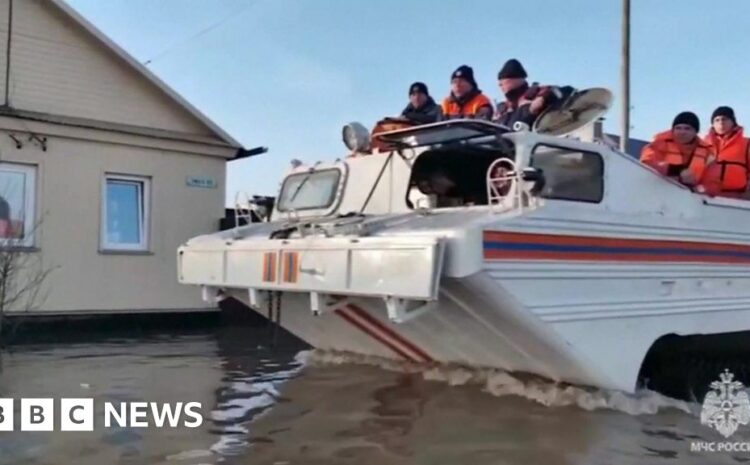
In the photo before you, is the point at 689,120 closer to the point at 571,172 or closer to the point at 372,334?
the point at 571,172

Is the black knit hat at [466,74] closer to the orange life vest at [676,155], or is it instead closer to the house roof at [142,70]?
the orange life vest at [676,155]

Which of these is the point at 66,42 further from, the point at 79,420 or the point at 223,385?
the point at 79,420

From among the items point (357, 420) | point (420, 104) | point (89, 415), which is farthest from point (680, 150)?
point (89, 415)

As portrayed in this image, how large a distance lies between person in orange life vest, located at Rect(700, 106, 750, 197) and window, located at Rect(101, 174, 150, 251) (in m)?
7.37

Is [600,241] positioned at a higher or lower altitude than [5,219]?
lower

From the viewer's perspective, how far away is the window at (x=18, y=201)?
10656 mm

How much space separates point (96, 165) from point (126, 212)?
81 centimetres

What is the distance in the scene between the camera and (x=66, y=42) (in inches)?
457

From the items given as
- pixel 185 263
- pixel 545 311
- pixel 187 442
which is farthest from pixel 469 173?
pixel 187 442

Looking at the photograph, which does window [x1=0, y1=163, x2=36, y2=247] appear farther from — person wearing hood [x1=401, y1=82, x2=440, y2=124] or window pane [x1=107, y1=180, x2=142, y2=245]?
person wearing hood [x1=401, y1=82, x2=440, y2=124]


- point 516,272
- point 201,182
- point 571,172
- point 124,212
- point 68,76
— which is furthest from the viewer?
point 201,182

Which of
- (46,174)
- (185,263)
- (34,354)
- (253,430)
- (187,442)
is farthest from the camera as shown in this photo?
(46,174)

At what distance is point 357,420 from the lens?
18.5 ft

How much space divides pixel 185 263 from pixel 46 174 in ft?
16.5
